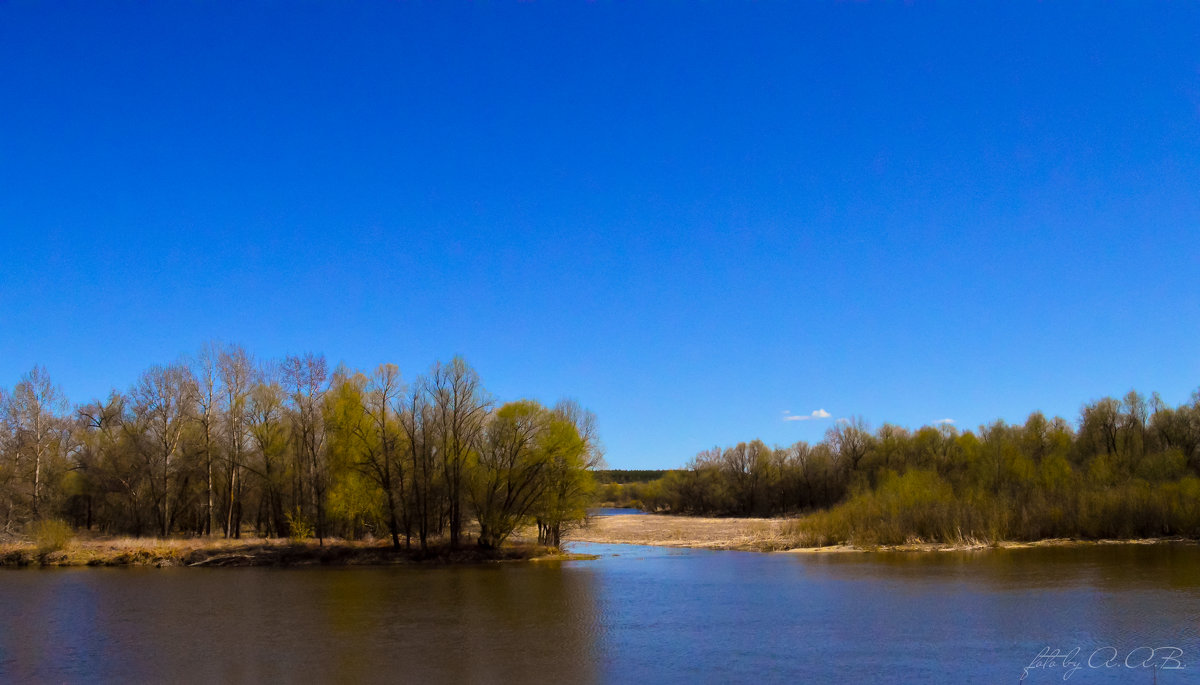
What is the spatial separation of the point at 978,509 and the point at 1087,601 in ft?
95.7

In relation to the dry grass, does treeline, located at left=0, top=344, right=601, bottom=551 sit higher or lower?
higher

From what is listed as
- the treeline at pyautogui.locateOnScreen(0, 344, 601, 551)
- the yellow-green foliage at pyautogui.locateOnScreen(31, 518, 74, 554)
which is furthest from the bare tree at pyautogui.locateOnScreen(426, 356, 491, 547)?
the yellow-green foliage at pyautogui.locateOnScreen(31, 518, 74, 554)

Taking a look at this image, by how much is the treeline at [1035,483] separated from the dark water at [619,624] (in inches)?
478

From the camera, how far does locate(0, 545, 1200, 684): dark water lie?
18.0 m

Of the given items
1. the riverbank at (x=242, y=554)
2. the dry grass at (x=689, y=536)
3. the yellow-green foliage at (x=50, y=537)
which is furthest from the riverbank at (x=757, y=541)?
the yellow-green foliage at (x=50, y=537)

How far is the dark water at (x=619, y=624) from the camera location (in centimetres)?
1800

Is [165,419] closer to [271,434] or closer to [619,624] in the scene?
[271,434]

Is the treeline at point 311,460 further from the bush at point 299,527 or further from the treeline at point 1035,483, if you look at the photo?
the treeline at point 1035,483

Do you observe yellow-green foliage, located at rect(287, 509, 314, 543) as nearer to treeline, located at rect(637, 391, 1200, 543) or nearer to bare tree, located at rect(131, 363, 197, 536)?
bare tree, located at rect(131, 363, 197, 536)

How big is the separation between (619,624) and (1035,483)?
1878 inches

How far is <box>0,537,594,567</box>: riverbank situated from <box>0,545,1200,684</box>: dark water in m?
6.72

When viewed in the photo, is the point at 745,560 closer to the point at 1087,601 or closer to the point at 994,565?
the point at 994,565

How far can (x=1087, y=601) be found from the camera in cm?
2584

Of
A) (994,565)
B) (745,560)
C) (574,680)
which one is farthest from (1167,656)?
(745,560)
